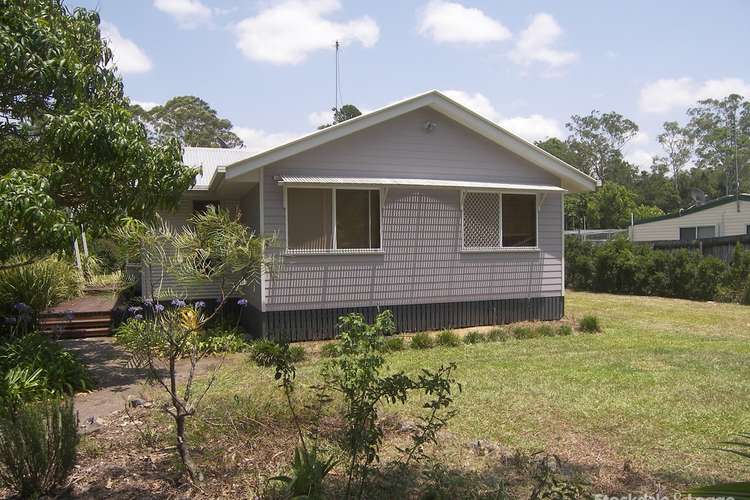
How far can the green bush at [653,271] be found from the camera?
659 inches

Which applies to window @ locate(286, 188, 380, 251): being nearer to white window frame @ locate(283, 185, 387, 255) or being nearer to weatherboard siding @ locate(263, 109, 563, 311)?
white window frame @ locate(283, 185, 387, 255)

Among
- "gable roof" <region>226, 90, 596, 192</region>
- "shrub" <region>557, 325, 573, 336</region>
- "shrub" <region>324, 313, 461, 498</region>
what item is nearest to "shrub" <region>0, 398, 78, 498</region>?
"shrub" <region>324, 313, 461, 498</region>

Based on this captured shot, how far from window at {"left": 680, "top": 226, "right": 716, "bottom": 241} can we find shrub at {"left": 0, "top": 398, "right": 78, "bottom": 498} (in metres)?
24.8

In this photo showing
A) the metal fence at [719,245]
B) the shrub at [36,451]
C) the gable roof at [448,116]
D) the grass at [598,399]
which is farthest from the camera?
the metal fence at [719,245]

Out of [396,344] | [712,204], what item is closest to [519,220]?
[396,344]

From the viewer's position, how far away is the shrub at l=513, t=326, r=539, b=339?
A: 11.0 m

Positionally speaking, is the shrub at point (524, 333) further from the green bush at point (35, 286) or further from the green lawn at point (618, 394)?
the green bush at point (35, 286)

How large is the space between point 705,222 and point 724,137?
156 ft

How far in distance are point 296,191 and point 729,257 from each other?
14.2 m

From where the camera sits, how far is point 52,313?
11570mm

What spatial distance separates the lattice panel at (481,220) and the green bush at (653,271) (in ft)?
28.5

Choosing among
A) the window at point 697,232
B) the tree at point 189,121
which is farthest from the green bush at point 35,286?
the tree at point 189,121

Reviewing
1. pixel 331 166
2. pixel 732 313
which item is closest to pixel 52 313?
pixel 331 166

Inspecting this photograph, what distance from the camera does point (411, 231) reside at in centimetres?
1145
